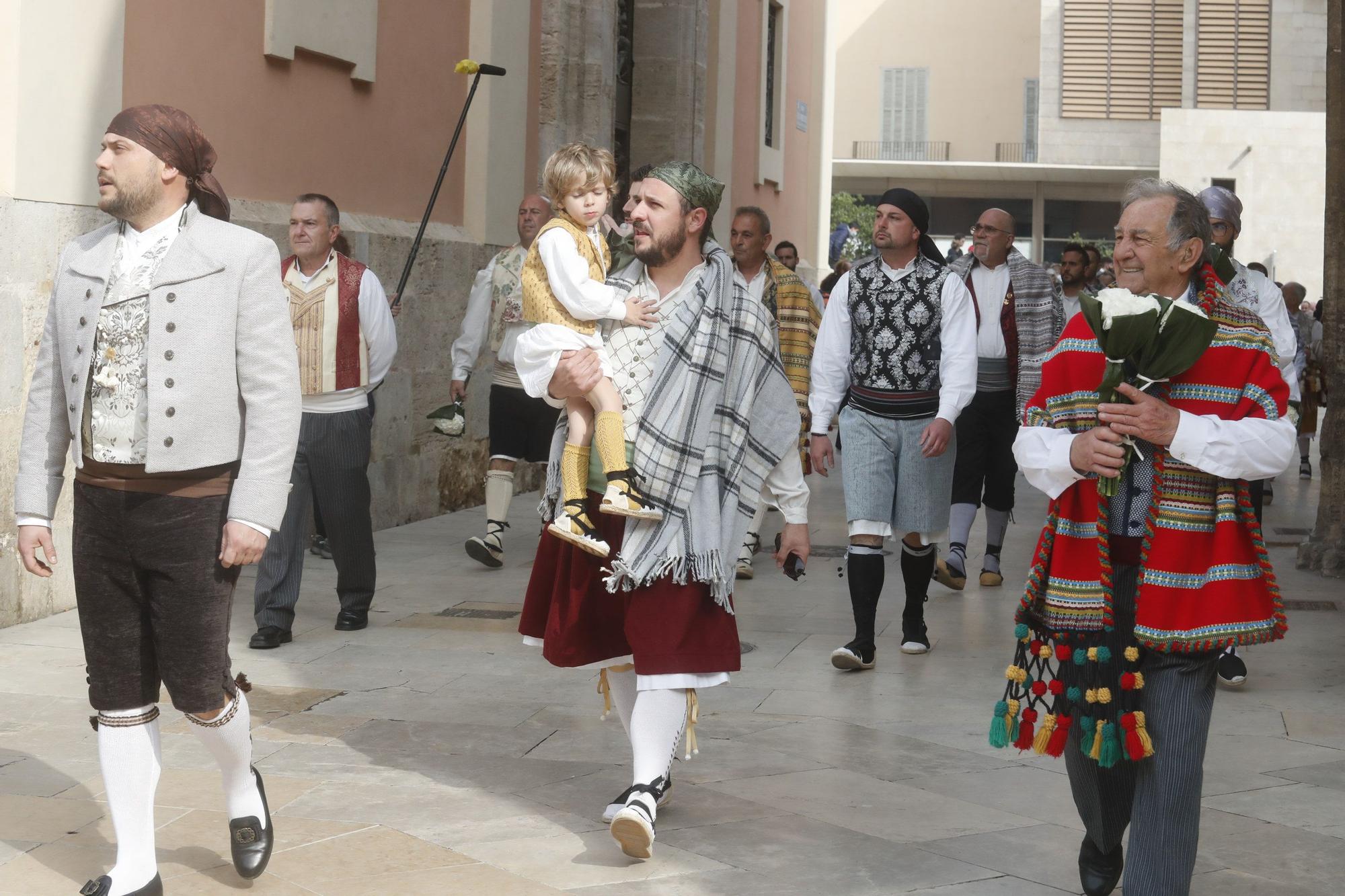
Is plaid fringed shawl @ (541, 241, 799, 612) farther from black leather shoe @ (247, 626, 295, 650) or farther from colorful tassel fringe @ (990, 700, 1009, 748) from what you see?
black leather shoe @ (247, 626, 295, 650)

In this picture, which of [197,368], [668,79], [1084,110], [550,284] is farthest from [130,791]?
[1084,110]

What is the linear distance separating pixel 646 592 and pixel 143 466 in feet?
4.58

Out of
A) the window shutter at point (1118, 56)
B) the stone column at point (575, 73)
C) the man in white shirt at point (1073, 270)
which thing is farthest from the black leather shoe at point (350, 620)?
the window shutter at point (1118, 56)

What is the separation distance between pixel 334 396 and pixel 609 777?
3075 mm

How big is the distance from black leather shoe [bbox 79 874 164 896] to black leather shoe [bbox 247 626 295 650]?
3372 millimetres

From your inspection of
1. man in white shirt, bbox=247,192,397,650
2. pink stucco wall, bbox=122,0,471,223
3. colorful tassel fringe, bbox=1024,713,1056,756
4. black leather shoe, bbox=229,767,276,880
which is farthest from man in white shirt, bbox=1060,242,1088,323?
black leather shoe, bbox=229,767,276,880

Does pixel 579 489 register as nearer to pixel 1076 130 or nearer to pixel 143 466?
pixel 143 466

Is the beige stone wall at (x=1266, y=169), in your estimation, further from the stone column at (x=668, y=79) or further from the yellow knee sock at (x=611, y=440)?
the yellow knee sock at (x=611, y=440)

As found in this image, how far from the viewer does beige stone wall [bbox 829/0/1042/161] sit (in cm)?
5438

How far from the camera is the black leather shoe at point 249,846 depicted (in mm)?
4312

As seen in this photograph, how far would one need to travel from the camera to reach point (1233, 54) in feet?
157

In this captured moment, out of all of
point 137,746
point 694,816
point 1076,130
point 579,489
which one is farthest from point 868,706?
point 1076,130

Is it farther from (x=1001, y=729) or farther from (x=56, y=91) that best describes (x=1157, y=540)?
(x=56, y=91)

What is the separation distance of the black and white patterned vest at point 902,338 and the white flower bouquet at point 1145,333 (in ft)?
10.8
